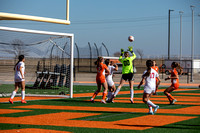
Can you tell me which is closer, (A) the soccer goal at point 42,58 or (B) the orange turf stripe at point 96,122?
(B) the orange turf stripe at point 96,122

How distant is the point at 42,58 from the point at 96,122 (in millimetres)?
14775

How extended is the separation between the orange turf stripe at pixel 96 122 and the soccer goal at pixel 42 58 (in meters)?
7.05

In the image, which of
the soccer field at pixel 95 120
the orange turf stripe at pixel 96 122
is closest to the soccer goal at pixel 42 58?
the soccer field at pixel 95 120

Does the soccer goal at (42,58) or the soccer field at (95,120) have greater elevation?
the soccer goal at (42,58)

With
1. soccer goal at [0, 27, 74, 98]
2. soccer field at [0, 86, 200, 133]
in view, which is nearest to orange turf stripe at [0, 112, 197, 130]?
soccer field at [0, 86, 200, 133]

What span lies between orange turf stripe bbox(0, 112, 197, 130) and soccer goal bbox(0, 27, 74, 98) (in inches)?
277

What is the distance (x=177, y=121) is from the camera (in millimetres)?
10102

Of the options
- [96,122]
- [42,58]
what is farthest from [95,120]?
[42,58]

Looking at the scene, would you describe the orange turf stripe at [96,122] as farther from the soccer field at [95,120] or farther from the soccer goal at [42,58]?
the soccer goal at [42,58]

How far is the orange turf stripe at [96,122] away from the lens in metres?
9.30

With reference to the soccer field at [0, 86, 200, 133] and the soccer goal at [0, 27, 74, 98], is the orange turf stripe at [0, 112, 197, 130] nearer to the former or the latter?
the soccer field at [0, 86, 200, 133]

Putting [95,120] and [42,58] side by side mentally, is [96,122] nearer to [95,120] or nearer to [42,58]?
[95,120]

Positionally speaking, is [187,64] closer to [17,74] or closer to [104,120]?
[17,74]

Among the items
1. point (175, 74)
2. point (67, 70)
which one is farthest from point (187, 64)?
point (175, 74)
